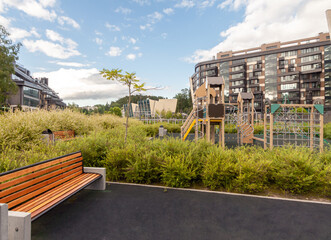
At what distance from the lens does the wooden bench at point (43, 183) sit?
2359 millimetres

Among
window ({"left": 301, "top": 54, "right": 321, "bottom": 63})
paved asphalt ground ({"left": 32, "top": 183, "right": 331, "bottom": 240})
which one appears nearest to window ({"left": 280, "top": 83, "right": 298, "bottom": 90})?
window ({"left": 301, "top": 54, "right": 321, "bottom": 63})

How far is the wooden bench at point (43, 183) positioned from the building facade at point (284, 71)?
155ft

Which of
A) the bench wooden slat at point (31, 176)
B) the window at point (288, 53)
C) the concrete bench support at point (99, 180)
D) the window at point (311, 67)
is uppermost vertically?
the window at point (288, 53)

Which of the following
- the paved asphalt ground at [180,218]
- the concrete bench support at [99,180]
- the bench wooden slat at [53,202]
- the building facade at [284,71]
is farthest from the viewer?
the building facade at [284,71]

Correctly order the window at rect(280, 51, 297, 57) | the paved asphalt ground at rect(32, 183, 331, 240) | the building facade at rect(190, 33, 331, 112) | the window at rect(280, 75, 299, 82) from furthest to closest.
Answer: the window at rect(280, 51, 297, 57) → the window at rect(280, 75, 299, 82) → the building facade at rect(190, 33, 331, 112) → the paved asphalt ground at rect(32, 183, 331, 240)

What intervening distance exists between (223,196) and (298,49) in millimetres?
62549

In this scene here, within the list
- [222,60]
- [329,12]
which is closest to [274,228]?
[329,12]

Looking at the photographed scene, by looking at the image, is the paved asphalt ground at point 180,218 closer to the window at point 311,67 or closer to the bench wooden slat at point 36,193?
the bench wooden slat at point 36,193

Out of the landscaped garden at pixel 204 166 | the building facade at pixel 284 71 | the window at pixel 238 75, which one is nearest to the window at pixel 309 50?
the building facade at pixel 284 71

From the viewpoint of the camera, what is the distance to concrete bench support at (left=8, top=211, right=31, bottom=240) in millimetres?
1995

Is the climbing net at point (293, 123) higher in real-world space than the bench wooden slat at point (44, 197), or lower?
higher

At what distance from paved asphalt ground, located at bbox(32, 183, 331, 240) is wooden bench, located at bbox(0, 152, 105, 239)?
41 cm

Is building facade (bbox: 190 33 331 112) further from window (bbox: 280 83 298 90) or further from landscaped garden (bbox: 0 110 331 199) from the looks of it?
landscaped garden (bbox: 0 110 331 199)

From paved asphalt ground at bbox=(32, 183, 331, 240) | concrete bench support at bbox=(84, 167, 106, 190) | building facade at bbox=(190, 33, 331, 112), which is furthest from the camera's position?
building facade at bbox=(190, 33, 331, 112)
